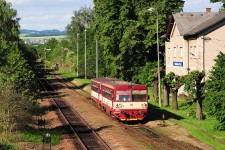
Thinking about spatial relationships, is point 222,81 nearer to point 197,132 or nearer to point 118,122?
point 197,132

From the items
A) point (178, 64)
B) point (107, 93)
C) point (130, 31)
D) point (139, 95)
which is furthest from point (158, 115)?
point (130, 31)

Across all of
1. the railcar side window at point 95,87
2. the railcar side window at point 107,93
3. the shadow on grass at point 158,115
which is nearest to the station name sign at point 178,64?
the shadow on grass at point 158,115

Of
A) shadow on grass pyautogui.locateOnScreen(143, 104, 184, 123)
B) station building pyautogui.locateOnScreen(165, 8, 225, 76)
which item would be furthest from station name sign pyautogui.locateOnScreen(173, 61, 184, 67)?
shadow on grass pyautogui.locateOnScreen(143, 104, 184, 123)

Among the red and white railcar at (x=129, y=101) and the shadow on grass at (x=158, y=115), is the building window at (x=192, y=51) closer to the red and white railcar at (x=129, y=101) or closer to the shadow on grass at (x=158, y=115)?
the shadow on grass at (x=158, y=115)

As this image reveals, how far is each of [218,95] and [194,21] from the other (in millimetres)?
20139

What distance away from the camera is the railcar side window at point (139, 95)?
1095 inches

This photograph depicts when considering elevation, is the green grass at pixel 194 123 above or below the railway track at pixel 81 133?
above

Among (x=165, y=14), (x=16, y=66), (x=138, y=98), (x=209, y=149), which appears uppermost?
(x=165, y=14)

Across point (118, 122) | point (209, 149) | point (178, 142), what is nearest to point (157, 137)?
point (178, 142)

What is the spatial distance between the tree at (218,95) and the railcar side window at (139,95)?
473 cm

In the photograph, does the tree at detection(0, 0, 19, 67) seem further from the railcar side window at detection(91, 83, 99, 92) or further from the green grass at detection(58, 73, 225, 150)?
the green grass at detection(58, 73, 225, 150)

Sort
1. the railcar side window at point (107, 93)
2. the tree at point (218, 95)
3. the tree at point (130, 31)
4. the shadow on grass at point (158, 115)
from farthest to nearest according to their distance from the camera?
the tree at point (130, 31), the shadow on grass at point (158, 115), the railcar side window at point (107, 93), the tree at point (218, 95)

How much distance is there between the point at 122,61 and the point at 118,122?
24.3 m

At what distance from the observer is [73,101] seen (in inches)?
1698
